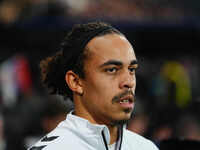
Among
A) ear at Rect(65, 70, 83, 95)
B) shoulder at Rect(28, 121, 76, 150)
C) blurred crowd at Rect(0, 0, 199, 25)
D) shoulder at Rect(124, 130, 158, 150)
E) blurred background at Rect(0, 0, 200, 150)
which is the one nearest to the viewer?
shoulder at Rect(28, 121, 76, 150)

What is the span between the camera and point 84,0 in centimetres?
959

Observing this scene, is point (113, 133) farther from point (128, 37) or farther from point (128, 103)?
point (128, 37)

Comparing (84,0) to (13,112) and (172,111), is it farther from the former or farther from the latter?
(172,111)

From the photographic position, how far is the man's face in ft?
9.41

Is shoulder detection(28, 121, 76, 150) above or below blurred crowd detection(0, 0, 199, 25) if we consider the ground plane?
below

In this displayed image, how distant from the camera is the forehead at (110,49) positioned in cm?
289

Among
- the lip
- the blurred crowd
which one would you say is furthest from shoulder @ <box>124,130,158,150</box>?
the blurred crowd

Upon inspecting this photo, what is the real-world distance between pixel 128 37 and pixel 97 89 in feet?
16.8

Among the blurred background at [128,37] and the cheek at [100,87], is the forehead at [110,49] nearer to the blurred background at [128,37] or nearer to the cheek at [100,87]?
the cheek at [100,87]

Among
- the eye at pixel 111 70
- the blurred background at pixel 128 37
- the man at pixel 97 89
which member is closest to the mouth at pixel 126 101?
the man at pixel 97 89

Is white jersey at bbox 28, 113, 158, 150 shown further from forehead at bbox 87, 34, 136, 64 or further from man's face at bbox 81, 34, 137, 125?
forehead at bbox 87, 34, 136, 64

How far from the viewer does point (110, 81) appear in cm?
287

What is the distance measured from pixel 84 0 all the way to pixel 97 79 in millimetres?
6843

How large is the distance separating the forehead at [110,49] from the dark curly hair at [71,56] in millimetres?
46
